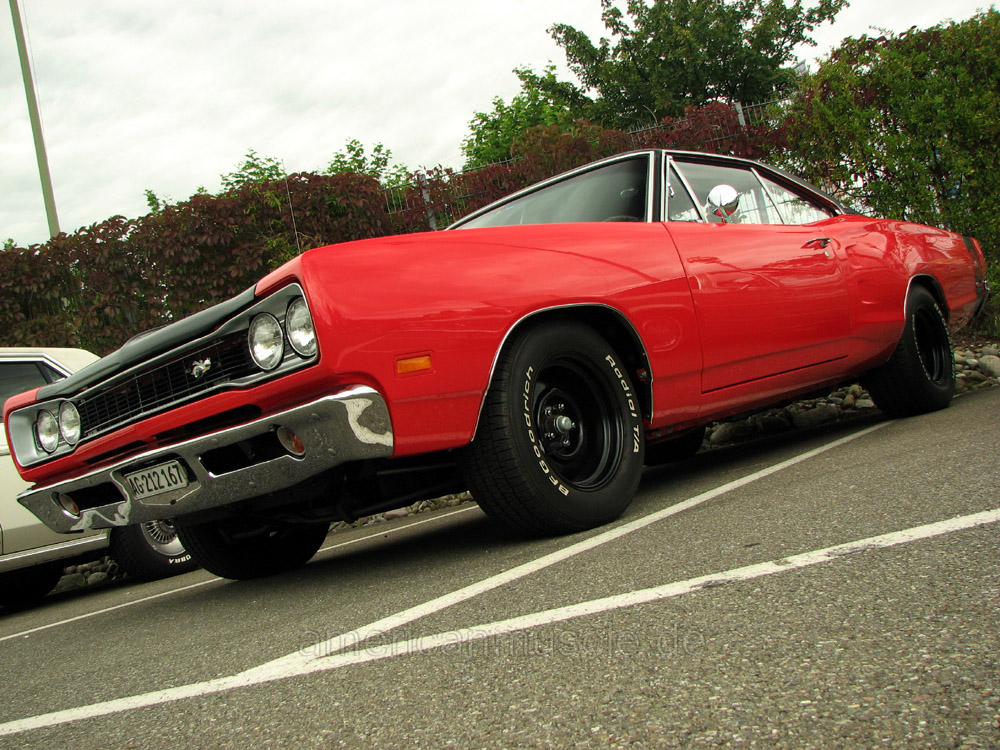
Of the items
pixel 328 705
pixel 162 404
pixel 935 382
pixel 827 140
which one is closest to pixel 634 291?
pixel 162 404

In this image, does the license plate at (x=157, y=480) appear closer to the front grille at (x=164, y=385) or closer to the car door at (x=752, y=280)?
the front grille at (x=164, y=385)

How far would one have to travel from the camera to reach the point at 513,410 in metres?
2.75

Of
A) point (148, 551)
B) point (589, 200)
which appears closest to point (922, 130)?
point (589, 200)

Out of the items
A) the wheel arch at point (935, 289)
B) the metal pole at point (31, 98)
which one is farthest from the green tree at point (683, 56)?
the wheel arch at point (935, 289)

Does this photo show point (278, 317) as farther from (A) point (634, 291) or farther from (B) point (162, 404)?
(A) point (634, 291)

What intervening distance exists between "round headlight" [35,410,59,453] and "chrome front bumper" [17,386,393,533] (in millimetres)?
310

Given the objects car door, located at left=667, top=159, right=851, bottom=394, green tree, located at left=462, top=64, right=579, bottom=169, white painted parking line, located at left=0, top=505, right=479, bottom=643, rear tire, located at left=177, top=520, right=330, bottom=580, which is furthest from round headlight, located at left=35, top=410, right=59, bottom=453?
green tree, located at left=462, top=64, right=579, bottom=169

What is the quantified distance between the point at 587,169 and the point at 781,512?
1977 mm

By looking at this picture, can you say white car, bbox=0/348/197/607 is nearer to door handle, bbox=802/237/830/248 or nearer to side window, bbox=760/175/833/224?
door handle, bbox=802/237/830/248

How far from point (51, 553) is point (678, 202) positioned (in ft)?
11.9

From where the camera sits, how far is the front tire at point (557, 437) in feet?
9.00

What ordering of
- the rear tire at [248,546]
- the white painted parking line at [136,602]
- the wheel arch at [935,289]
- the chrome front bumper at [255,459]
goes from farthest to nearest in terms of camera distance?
the wheel arch at [935,289], the white painted parking line at [136,602], the rear tire at [248,546], the chrome front bumper at [255,459]

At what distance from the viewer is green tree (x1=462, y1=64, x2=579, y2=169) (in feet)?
98.5

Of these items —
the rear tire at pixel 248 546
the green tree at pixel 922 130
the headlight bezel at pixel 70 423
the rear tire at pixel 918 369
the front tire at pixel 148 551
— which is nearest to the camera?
the headlight bezel at pixel 70 423
